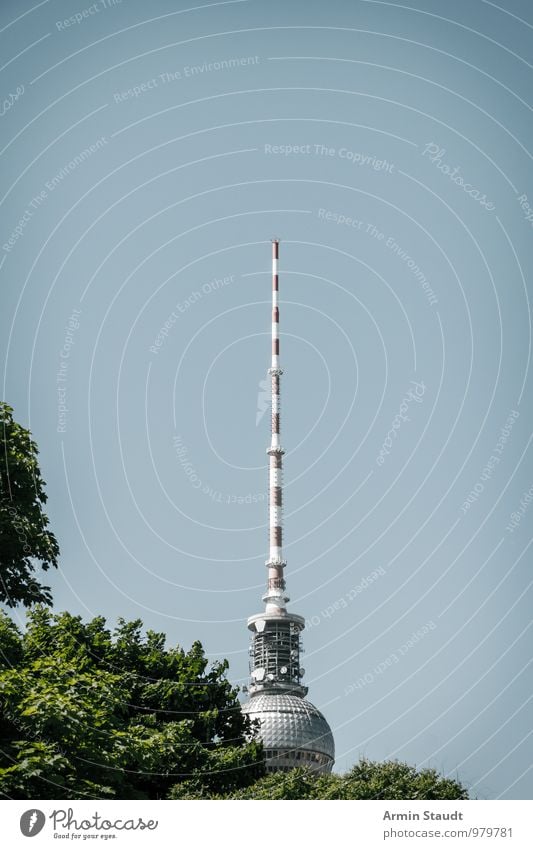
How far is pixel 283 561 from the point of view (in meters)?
198

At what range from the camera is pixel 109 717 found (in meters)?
41.4

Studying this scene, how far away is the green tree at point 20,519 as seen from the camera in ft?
141

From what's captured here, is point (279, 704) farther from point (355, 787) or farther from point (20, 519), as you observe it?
point (20, 519)

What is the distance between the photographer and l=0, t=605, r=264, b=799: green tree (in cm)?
3588

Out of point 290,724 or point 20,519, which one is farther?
point 290,724
